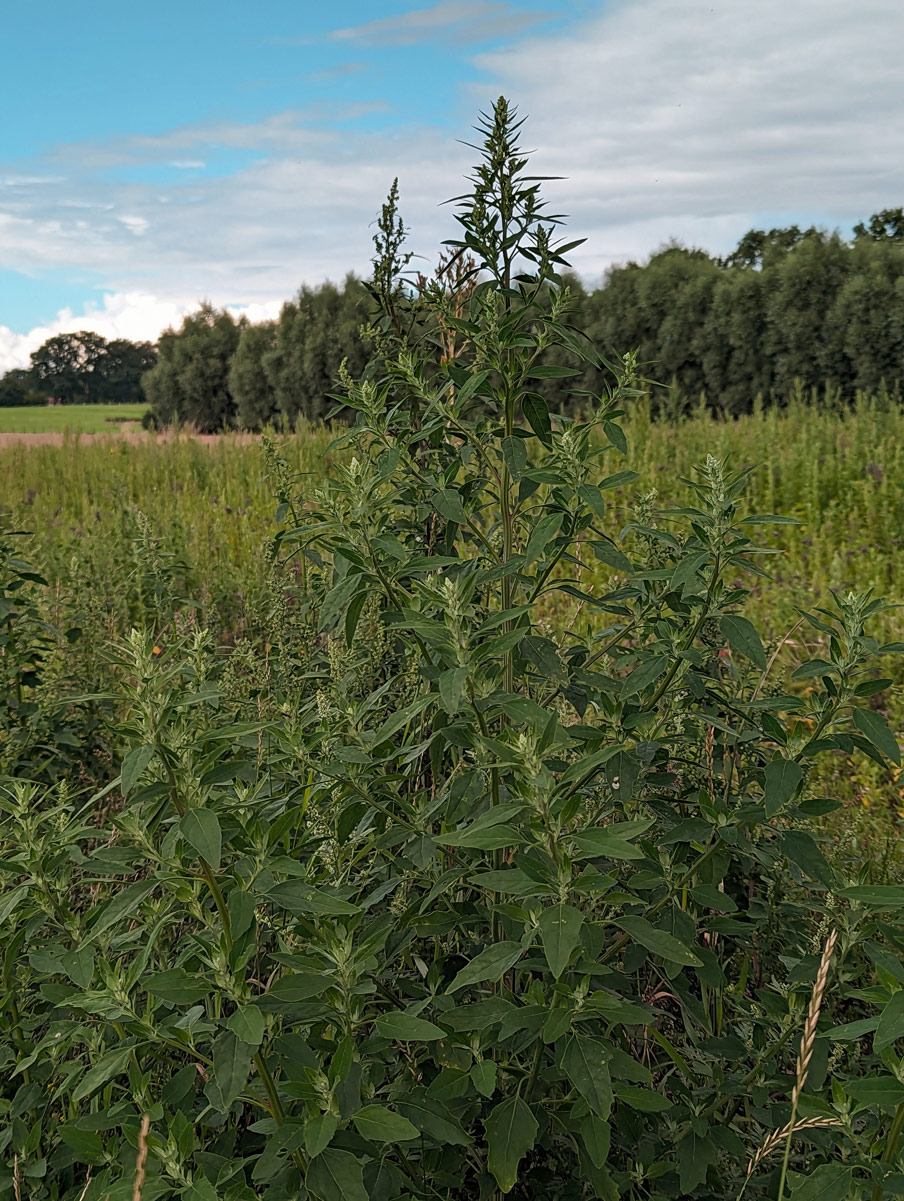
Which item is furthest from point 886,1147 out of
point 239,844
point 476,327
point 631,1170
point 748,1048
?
point 476,327

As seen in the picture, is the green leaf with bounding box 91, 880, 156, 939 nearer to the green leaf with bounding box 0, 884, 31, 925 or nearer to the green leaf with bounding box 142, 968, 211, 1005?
the green leaf with bounding box 142, 968, 211, 1005

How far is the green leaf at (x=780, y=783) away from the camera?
5.15ft

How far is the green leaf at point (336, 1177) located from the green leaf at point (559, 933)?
0.44 m

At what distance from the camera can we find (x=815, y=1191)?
1.43 metres

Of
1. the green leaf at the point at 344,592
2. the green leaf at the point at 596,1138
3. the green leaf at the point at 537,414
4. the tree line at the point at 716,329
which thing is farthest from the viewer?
the tree line at the point at 716,329

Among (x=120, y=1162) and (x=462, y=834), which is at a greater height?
(x=462, y=834)

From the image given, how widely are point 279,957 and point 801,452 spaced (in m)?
7.86

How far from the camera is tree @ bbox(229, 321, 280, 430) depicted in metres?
19.7

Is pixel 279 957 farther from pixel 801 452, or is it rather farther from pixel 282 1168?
pixel 801 452

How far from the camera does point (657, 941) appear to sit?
4.75ft

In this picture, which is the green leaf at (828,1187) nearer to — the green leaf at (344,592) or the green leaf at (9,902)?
the green leaf at (344,592)

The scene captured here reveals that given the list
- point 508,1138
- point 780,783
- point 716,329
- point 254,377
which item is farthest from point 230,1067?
point 254,377

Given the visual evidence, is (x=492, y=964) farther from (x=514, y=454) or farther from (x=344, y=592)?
(x=514, y=454)

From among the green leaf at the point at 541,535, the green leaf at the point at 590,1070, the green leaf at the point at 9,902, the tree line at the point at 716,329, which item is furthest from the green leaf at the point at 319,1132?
the tree line at the point at 716,329
